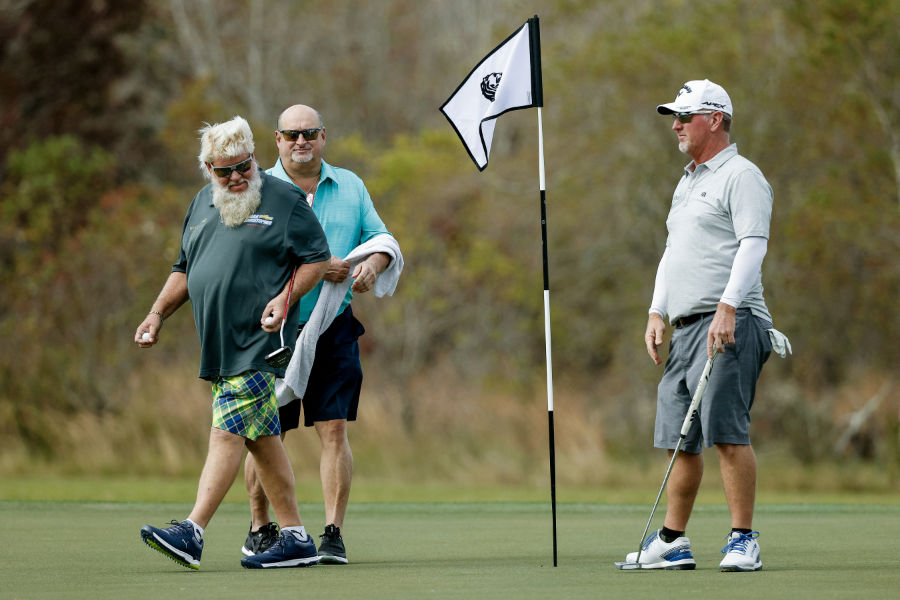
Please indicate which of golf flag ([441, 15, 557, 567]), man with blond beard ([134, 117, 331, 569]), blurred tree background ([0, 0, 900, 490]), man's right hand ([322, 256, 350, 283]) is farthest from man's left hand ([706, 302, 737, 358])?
blurred tree background ([0, 0, 900, 490])

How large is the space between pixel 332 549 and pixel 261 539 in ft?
1.43

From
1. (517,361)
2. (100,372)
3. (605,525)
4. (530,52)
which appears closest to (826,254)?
(517,361)

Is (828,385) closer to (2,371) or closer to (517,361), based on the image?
(517,361)

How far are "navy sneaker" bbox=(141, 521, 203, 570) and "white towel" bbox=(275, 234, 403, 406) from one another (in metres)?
1.08

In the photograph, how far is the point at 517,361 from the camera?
83.6 feet

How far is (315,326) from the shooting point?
7.29 m

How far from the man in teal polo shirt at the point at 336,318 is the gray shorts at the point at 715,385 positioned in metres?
1.51

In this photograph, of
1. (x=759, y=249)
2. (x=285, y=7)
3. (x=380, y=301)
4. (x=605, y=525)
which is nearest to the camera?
(x=759, y=249)

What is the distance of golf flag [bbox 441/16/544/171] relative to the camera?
735 centimetres

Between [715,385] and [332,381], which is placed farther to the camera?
[332,381]

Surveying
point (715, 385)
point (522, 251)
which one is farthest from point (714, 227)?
point (522, 251)

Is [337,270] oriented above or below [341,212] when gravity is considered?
below

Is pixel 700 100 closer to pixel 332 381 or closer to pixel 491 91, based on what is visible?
pixel 491 91

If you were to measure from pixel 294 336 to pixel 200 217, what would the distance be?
67 centimetres
